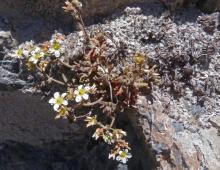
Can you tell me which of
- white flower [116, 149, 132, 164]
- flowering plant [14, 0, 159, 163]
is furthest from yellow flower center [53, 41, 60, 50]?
white flower [116, 149, 132, 164]

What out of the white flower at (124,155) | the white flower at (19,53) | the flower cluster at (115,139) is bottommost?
the white flower at (124,155)

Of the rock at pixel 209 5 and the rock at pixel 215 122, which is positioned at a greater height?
the rock at pixel 209 5

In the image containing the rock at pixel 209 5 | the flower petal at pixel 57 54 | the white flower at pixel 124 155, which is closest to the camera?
the white flower at pixel 124 155

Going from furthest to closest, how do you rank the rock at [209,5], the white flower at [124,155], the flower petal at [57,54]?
1. the rock at [209,5]
2. the flower petal at [57,54]
3. the white flower at [124,155]

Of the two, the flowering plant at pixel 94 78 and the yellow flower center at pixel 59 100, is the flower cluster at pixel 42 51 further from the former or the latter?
the yellow flower center at pixel 59 100

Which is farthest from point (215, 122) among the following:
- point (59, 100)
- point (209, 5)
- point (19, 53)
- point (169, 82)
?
point (19, 53)

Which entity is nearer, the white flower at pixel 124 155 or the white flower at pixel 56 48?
the white flower at pixel 124 155

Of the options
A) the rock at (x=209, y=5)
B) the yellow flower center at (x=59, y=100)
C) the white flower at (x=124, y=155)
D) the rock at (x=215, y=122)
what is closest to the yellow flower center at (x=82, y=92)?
the yellow flower center at (x=59, y=100)

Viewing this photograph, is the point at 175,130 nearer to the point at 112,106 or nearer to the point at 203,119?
the point at 203,119
